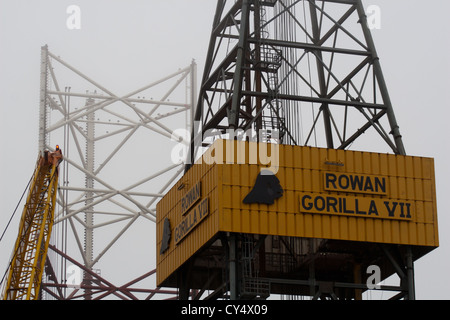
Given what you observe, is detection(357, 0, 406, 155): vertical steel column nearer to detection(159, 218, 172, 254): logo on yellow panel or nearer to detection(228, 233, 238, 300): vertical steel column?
detection(228, 233, 238, 300): vertical steel column

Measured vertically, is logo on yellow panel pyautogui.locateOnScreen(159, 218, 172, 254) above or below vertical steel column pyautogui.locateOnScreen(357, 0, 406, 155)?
below

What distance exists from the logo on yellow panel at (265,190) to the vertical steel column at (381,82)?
8.12 m

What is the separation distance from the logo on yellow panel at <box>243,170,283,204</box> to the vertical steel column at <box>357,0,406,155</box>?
26.6ft

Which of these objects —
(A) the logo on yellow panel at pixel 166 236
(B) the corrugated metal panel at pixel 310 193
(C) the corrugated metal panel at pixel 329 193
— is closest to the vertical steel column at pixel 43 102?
(A) the logo on yellow panel at pixel 166 236

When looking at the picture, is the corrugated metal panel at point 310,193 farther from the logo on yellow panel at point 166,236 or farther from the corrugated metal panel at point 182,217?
the logo on yellow panel at point 166,236

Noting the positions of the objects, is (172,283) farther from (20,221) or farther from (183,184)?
(20,221)

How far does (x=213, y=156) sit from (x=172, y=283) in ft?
37.8

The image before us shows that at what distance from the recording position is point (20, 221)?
102 m

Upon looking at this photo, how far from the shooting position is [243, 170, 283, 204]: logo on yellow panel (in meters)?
59.0

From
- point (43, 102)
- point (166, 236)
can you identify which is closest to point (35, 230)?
point (43, 102)

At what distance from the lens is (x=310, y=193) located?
59938mm

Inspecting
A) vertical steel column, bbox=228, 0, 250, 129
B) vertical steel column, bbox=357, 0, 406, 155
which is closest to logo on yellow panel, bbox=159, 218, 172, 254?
vertical steel column, bbox=228, 0, 250, 129
